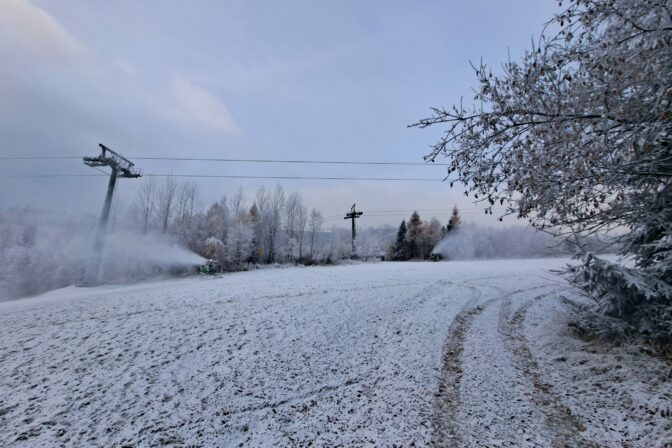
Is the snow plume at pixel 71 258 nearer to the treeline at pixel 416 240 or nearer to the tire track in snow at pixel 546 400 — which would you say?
the tire track in snow at pixel 546 400

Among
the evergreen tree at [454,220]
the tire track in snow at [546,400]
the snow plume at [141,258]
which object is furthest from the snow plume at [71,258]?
the evergreen tree at [454,220]

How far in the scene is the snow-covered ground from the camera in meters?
3.39

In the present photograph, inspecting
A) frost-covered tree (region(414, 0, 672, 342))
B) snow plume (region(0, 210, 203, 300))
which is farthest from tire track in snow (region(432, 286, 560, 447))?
snow plume (region(0, 210, 203, 300))

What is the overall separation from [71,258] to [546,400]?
3277 centimetres

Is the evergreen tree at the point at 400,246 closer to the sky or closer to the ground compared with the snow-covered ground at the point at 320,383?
closer to the sky

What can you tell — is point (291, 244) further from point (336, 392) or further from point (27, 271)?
point (336, 392)

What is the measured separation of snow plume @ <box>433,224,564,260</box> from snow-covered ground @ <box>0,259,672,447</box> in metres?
41.6

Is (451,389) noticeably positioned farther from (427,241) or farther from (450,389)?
(427,241)

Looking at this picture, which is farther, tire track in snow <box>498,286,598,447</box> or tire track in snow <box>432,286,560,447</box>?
A: tire track in snow <box>432,286,560,447</box>

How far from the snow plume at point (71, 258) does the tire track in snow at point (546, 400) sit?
25.5 metres

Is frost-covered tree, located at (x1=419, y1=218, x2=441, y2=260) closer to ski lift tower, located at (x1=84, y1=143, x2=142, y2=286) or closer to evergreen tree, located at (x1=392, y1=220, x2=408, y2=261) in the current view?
evergreen tree, located at (x1=392, y1=220, x2=408, y2=261)

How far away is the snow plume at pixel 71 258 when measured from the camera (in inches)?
899

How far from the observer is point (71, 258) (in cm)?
2416

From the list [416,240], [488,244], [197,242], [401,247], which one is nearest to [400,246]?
[401,247]
